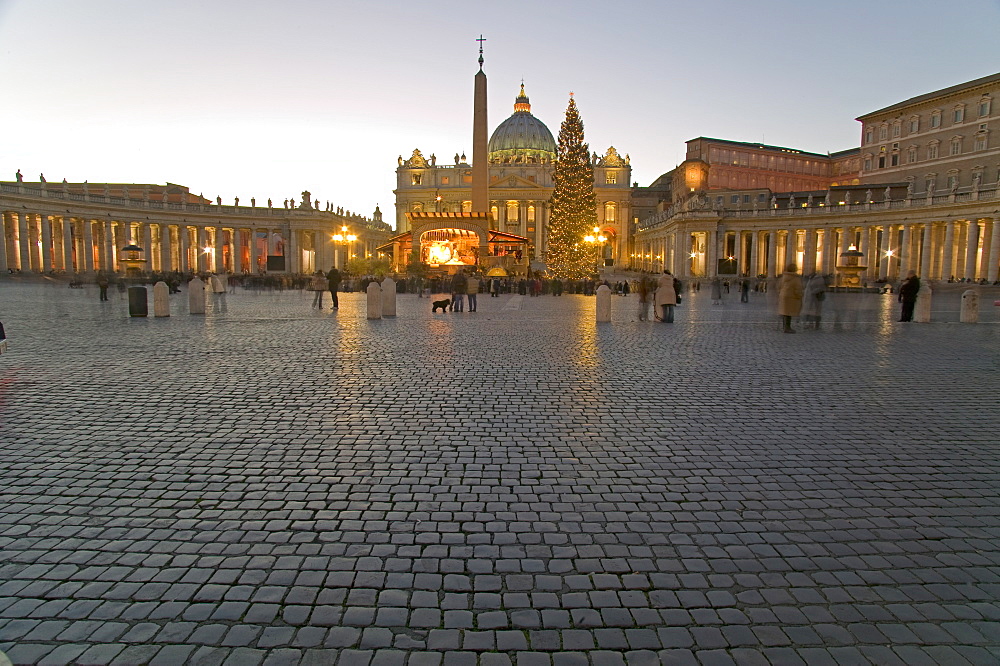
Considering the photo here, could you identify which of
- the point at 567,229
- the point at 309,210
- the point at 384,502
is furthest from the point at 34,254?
the point at 384,502

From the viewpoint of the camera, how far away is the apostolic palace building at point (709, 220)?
1982 inches

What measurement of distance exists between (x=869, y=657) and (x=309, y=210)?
82.0 metres

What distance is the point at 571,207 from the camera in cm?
5556

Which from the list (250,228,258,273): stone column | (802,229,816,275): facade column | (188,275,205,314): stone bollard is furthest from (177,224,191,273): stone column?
(802,229,816,275): facade column

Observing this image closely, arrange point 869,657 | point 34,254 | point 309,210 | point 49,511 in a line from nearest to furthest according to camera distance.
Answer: point 869,657 → point 49,511 → point 34,254 → point 309,210

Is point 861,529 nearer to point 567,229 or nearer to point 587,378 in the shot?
point 587,378

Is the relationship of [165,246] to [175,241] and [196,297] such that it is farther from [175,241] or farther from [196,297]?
[196,297]

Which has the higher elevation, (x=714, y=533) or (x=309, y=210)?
(x=309, y=210)

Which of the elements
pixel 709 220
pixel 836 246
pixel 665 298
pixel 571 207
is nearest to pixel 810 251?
pixel 836 246

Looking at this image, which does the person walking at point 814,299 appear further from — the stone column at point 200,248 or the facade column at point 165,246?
the stone column at point 200,248

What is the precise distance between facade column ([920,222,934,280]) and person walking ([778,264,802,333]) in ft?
147

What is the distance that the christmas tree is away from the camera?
55.4 meters

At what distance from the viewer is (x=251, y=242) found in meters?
79.8

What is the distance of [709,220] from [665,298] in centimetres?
5506
